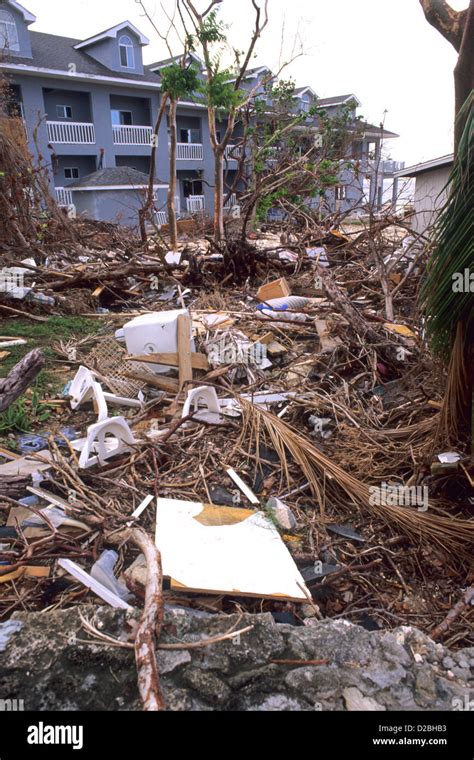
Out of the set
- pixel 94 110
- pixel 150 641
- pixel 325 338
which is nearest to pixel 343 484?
pixel 150 641

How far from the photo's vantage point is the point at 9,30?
19.1 metres

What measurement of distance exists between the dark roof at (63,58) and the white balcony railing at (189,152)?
9.52 feet

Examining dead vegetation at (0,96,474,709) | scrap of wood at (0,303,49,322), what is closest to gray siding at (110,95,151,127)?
scrap of wood at (0,303,49,322)

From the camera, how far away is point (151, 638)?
1.78m

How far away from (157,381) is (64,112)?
21224mm

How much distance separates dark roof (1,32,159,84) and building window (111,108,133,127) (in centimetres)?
165

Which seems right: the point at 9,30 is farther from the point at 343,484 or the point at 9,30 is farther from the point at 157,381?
the point at 343,484

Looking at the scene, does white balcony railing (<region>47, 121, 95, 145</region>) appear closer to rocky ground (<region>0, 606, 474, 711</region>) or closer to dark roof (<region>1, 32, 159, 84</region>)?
dark roof (<region>1, 32, 159, 84</region>)

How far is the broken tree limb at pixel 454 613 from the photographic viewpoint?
259cm

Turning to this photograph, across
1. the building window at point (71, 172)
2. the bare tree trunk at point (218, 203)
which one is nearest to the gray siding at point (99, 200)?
the building window at point (71, 172)
